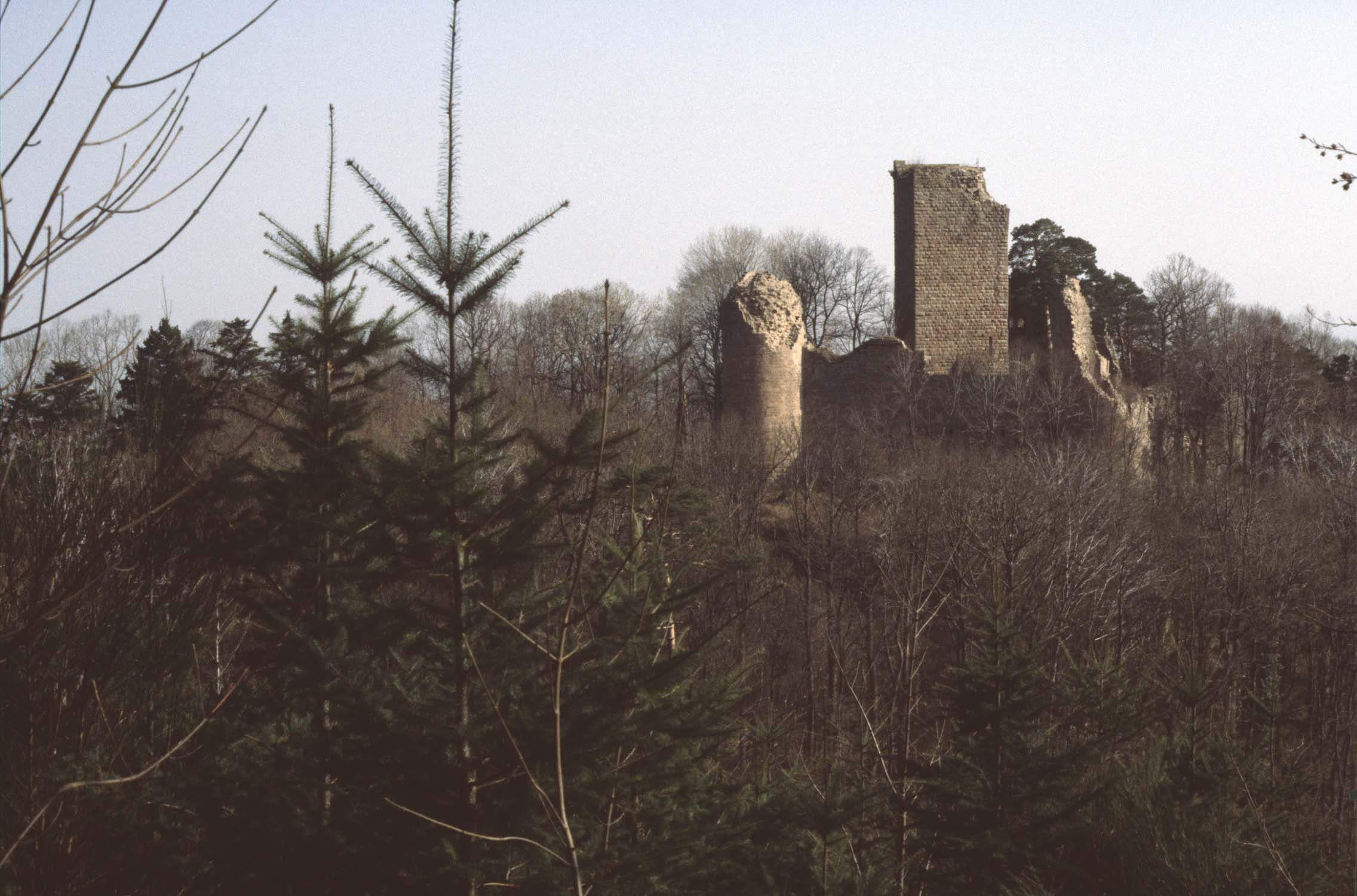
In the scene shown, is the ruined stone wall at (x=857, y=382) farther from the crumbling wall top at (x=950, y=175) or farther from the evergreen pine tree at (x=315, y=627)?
the evergreen pine tree at (x=315, y=627)

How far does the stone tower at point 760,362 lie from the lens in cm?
2570

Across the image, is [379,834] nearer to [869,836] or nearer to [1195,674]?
[869,836]

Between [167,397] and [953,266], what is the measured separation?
21.3 m

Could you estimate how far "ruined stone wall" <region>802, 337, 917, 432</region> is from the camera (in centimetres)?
2672

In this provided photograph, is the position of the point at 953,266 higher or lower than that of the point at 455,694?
higher

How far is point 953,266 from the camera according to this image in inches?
1104

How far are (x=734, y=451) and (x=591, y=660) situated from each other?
18569 millimetres

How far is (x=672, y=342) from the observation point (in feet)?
133

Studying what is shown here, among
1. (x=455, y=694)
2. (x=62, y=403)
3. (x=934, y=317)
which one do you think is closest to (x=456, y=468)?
(x=455, y=694)

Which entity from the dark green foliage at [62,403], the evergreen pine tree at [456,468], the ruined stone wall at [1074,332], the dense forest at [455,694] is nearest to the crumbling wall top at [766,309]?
the ruined stone wall at [1074,332]

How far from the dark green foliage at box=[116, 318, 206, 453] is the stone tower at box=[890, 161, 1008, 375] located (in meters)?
17.0

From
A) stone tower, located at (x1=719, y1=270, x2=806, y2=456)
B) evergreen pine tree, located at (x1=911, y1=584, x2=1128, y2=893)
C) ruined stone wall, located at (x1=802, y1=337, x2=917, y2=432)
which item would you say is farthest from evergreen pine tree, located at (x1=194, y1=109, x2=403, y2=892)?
ruined stone wall, located at (x1=802, y1=337, x2=917, y2=432)

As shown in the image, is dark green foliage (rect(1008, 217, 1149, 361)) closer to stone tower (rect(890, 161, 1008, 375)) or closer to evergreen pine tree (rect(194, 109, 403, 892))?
stone tower (rect(890, 161, 1008, 375))

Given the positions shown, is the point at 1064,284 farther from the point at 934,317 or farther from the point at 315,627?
the point at 315,627
